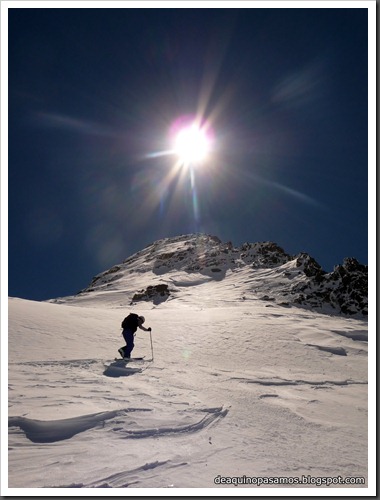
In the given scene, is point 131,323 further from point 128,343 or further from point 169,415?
point 169,415

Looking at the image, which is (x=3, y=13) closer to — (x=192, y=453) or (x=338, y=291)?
(x=192, y=453)

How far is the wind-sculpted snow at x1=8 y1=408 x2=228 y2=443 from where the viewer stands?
14.7 feet

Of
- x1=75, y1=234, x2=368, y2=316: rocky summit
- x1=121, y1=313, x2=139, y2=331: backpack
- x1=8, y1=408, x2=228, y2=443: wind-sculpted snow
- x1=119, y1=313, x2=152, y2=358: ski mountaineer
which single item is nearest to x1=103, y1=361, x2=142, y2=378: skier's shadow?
x1=119, y1=313, x2=152, y2=358: ski mountaineer

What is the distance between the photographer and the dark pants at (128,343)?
9734 millimetres

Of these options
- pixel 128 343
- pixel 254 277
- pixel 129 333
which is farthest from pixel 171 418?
pixel 254 277

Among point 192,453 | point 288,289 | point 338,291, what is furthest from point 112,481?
point 288,289

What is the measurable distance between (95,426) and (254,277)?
5261cm

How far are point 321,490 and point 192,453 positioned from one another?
5.83ft

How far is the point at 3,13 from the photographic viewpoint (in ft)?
22.3

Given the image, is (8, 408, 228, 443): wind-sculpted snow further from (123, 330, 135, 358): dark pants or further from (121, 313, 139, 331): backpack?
(121, 313, 139, 331): backpack

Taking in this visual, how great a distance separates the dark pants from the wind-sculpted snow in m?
4.41

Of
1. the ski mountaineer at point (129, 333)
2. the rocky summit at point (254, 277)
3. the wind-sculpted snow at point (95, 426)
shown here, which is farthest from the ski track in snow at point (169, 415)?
the rocky summit at point (254, 277)

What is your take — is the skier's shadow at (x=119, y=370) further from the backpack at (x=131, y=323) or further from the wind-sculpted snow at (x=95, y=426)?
the wind-sculpted snow at (x=95, y=426)

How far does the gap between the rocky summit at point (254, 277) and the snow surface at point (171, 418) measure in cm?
2679
